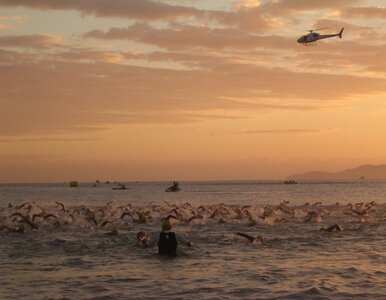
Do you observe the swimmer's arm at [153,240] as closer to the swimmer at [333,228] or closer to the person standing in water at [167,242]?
the person standing in water at [167,242]

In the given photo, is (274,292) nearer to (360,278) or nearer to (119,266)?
(360,278)

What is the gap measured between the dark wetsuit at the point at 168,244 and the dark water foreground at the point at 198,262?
0.57 meters

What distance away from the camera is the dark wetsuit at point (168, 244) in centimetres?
2784

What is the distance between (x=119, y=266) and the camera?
81.4 ft

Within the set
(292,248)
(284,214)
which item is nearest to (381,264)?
(292,248)

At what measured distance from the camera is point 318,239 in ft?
112

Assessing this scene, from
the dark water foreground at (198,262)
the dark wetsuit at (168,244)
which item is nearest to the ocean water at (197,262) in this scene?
the dark water foreground at (198,262)

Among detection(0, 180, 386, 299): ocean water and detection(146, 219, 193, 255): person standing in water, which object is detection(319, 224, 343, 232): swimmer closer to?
detection(0, 180, 386, 299): ocean water

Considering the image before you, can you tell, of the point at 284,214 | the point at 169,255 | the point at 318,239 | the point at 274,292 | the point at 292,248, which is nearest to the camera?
the point at 274,292

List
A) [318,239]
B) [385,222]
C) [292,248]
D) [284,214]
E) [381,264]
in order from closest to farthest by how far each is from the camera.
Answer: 1. [381,264]
2. [292,248]
3. [318,239]
4. [385,222]
5. [284,214]

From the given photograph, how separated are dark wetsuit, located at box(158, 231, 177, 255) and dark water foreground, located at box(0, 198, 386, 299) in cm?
57

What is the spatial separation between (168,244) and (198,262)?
96.8 inches

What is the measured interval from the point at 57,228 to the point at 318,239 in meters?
17.8

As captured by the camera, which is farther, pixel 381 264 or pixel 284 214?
pixel 284 214
